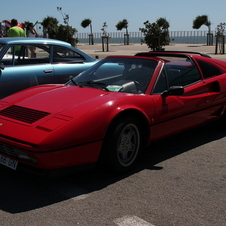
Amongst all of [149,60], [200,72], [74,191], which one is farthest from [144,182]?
A: [200,72]

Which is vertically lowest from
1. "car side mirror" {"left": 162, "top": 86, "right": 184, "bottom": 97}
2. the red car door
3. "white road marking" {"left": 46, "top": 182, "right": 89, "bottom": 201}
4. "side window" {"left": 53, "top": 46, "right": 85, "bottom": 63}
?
"white road marking" {"left": 46, "top": 182, "right": 89, "bottom": 201}

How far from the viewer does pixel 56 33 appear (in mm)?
22062

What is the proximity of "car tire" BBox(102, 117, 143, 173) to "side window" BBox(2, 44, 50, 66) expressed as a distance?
12.6ft

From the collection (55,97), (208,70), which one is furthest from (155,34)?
(55,97)

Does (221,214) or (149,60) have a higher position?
(149,60)

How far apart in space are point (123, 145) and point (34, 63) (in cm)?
403

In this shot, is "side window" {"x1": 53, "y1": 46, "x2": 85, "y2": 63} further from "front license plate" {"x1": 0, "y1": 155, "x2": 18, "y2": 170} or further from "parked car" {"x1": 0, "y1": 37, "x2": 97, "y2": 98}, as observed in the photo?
"front license plate" {"x1": 0, "y1": 155, "x2": 18, "y2": 170}

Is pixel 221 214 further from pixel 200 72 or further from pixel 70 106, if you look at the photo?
pixel 200 72

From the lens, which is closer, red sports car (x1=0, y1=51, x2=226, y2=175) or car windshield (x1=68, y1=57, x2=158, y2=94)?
red sports car (x1=0, y1=51, x2=226, y2=175)

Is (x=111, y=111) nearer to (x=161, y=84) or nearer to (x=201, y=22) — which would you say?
(x=161, y=84)

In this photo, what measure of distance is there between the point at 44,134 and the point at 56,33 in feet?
64.2

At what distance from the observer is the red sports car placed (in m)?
3.41

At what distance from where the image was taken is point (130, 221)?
117 inches

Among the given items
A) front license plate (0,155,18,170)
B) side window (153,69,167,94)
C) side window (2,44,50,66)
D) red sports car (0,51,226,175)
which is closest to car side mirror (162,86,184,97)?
red sports car (0,51,226,175)
